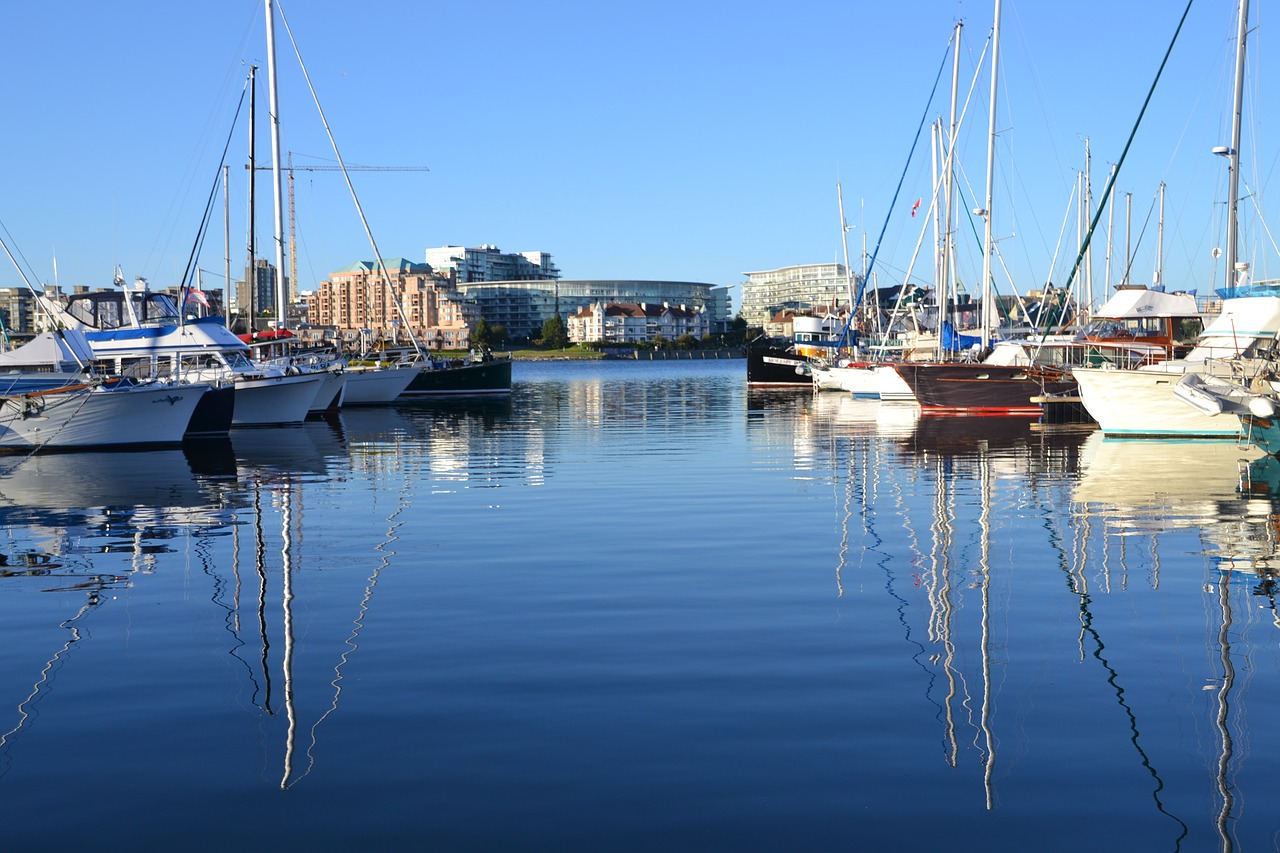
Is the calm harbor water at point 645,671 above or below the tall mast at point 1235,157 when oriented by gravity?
below

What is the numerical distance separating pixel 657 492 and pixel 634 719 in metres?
15.4

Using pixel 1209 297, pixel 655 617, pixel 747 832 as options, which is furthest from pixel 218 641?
pixel 1209 297

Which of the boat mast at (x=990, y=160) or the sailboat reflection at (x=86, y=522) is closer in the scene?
the sailboat reflection at (x=86, y=522)

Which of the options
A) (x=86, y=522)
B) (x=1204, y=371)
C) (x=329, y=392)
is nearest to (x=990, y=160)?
(x=1204, y=371)

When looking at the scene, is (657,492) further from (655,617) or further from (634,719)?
(634,719)

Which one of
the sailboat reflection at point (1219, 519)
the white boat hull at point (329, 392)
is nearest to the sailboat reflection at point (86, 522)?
the sailboat reflection at point (1219, 519)

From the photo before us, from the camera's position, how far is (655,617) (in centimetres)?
1291

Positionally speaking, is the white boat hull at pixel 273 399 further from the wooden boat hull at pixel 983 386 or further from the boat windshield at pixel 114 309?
the wooden boat hull at pixel 983 386

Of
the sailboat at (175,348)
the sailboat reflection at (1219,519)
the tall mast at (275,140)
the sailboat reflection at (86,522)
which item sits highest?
the tall mast at (275,140)

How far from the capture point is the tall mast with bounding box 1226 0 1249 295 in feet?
122

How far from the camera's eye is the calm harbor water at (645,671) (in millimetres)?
7430

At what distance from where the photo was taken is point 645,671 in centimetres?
1070

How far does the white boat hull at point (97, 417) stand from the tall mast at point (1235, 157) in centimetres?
2897

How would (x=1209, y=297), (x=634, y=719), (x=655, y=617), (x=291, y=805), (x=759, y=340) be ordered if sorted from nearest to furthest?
(x=291, y=805)
(x=634, y=719)
(x=655, y=617)
(x=1209, y=297)
(x=759, y=340)
